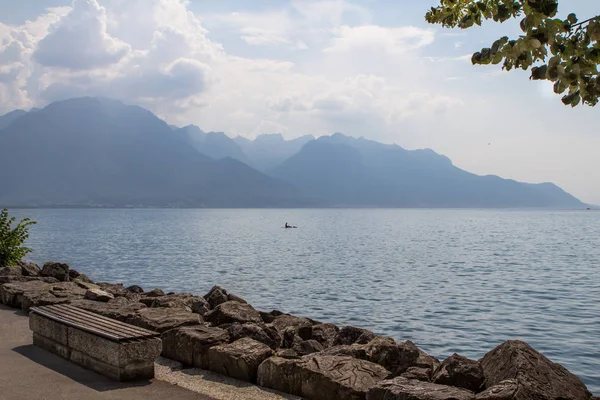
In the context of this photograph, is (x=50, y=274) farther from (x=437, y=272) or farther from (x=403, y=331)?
(x=437, y=272)

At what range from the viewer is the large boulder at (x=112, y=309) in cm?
1066

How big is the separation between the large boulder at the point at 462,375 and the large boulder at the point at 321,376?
2.54 feet

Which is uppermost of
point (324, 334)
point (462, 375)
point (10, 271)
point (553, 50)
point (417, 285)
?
point (553, 50)

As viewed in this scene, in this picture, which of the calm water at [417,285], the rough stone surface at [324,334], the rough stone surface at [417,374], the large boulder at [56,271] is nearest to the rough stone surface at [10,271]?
the large boulder at [56,271]

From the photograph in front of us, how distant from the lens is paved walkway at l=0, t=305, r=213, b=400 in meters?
7.27

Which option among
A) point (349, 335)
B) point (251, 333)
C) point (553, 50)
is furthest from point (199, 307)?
point (553, 50)

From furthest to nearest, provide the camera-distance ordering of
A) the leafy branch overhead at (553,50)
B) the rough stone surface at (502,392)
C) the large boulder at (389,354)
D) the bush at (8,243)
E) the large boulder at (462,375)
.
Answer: the bush at (8,243), the large boulder at (389,354), the large boulder at (462,375), the rough stone surface at (502,392), the leafy branch overhead at (553,50)

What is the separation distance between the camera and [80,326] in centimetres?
848

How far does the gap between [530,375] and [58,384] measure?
19.6 ft

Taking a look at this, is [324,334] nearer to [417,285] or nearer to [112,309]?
[112,309]

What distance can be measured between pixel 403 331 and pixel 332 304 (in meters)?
6.99

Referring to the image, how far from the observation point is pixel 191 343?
886 centimetres

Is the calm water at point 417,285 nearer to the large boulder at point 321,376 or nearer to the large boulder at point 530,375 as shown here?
the large boulder at point 530,375

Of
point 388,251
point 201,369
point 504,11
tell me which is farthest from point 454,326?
point 388,251
